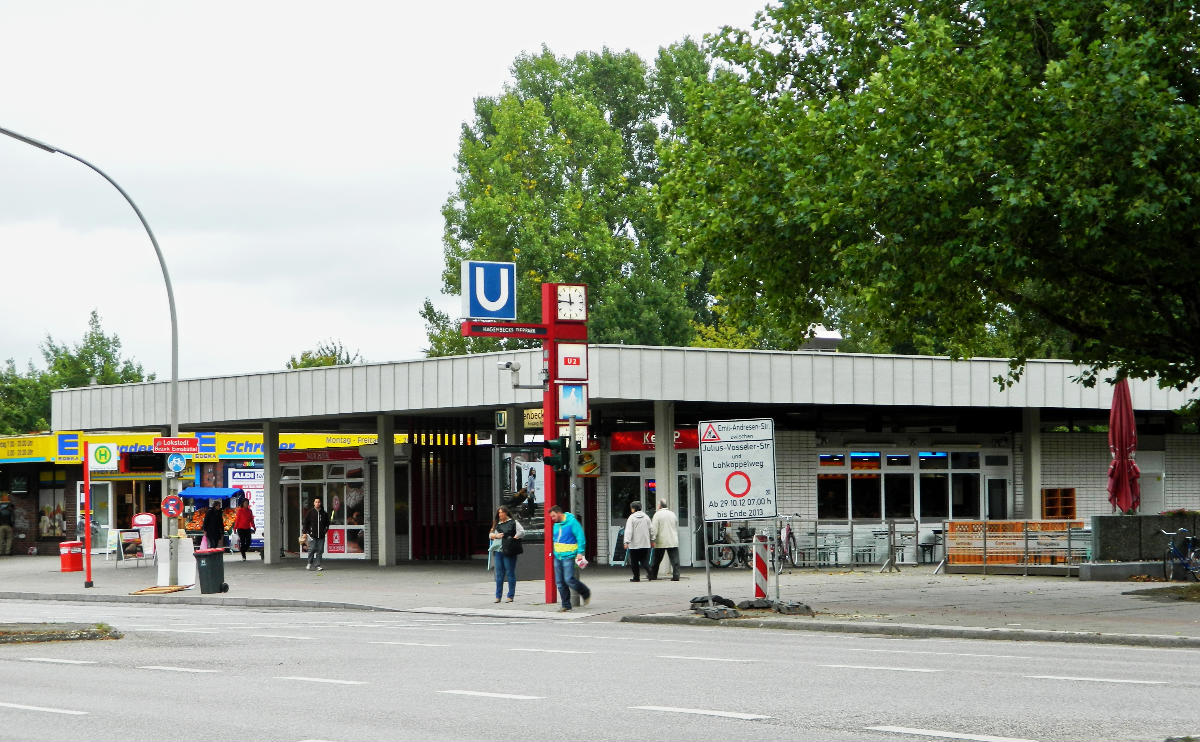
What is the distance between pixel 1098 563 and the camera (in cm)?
2730

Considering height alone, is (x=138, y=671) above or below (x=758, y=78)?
below

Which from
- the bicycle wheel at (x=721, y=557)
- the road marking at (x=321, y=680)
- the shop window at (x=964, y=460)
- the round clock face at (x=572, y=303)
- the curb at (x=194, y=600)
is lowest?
the curb at (x=194, y=600)

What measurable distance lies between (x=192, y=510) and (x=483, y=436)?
11993 millimetres

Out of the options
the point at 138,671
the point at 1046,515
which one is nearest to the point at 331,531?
the point at 1046,515

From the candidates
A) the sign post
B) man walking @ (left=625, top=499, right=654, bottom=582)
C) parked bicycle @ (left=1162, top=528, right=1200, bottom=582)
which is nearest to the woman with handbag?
man walking @ (left=625, top=499, right=654, bottom=582)

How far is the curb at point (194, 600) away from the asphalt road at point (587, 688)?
21.6ft

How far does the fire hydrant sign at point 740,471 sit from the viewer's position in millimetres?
21328

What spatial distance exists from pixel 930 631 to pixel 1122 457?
10.6 m

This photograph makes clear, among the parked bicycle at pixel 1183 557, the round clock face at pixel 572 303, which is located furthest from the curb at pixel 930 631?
the parked bicycle at pixel 1183 557

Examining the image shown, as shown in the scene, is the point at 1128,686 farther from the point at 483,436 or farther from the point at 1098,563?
the point at 483,436

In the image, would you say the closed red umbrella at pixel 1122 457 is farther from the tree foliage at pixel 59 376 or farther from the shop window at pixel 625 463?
the tree foliage at pixel 59 376

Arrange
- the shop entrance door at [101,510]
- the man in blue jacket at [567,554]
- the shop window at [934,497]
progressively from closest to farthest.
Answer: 1. the man in blue jacket at [567,554]
2. the shop window at [934,497]
3. the shop entrance door at [101,510]

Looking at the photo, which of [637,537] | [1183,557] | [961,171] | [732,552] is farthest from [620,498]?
[961,171]

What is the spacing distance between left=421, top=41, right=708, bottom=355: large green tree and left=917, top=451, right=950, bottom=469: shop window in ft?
70.9
